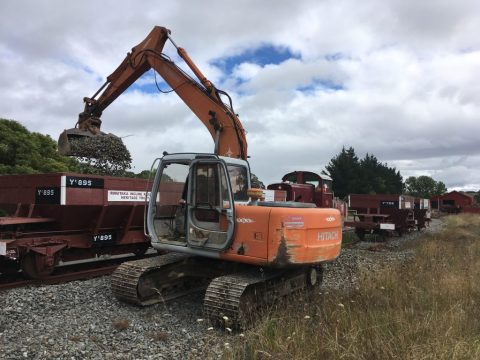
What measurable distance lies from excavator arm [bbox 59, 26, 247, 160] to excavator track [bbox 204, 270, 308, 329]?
11.4 feet

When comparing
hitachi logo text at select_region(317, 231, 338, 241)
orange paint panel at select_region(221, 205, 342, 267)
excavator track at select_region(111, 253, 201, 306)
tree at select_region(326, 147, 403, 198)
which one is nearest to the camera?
orange paint panel at select_region(221, 205, 342, 267)

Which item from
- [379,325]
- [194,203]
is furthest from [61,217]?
Answer: [379,325]

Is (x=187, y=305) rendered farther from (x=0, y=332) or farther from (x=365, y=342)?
(x=365, y=342)

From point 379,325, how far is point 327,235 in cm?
214

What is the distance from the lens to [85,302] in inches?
272

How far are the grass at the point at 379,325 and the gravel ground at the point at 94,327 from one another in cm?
77

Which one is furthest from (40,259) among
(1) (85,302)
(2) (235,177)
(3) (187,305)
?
(2) (235,177)

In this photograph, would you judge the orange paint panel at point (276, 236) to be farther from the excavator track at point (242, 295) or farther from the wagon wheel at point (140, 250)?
the wagon wheel at point (140, 250)

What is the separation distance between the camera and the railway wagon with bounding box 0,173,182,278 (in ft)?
28.4

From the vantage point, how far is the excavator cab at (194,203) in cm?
663

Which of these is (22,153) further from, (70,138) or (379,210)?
(379,210)

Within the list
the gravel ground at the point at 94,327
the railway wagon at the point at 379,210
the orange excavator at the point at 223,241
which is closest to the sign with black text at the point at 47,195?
the gravel ground at the point at 94,327

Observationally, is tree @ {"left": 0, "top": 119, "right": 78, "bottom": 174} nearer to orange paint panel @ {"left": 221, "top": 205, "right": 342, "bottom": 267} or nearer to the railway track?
the railway track

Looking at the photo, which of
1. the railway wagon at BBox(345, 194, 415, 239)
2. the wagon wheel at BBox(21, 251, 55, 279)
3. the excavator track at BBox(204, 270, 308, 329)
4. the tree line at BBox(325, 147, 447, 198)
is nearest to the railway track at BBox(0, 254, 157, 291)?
the wagon wheel at BBox(21, 251, 55, 279)
